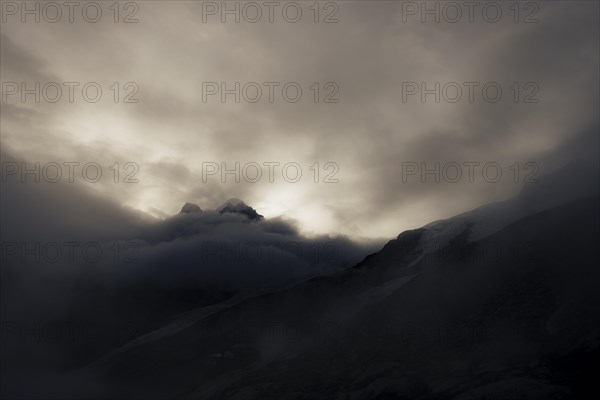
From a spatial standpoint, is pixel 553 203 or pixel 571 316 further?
pixel 553 203

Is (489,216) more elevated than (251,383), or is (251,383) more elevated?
(489,216)

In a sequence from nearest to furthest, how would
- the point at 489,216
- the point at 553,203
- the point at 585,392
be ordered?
the point at 585,392 → the point at 553,203 → the point at 489,216

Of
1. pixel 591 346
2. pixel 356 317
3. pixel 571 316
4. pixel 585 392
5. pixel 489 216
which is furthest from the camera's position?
pixel 489 216

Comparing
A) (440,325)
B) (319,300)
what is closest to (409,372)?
(440,325)

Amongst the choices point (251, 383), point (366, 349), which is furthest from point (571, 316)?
point (251, 383)

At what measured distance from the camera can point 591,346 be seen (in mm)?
78125

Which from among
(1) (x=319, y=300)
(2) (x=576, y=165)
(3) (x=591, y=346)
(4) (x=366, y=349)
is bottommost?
(3) (x=591, y=346)

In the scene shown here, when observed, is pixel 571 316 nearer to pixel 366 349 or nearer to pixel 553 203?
pixel 366 349

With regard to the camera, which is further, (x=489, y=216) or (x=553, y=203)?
(x=489, y=216)

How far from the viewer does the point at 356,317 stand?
135875 mm

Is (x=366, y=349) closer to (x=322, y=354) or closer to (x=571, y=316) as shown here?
(x=322, y=354)

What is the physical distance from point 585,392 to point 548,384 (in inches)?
204

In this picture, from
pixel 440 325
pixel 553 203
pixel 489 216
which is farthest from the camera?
pixel 489 216

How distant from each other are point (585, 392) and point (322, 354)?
66.1 meters
